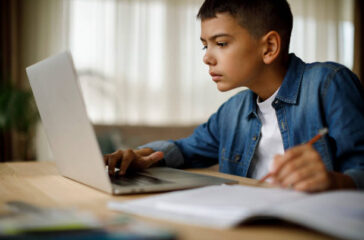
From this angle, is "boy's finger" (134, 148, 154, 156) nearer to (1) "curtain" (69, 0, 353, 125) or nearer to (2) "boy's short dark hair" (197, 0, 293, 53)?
(2) "boy's short dark hair" (197, 0, 293, 53)

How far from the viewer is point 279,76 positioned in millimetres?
1251

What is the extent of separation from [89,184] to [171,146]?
0.46 metres

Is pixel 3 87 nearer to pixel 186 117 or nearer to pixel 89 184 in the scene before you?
pixel 186 117

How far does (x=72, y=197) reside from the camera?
27.9 inches

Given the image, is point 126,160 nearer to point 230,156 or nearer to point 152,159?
point 152,159

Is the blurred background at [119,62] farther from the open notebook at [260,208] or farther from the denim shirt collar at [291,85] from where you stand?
the open notebook at [260,208]

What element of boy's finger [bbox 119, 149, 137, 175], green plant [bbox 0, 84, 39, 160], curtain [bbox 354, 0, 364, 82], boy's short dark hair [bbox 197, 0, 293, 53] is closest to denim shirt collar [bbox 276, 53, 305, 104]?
boy's short dark hair [bbox 197, 0, 293, 53]

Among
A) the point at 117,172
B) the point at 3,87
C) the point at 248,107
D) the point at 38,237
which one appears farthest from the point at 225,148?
the point at 3,87

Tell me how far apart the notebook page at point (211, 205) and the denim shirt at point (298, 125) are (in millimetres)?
250

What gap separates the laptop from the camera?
2.31 ft

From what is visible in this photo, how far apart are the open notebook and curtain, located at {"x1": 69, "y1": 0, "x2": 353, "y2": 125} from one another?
330 cm

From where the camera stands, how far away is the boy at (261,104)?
1.00 m

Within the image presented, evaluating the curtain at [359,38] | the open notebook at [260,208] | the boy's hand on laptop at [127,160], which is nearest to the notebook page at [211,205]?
the open notebook at [260,208]

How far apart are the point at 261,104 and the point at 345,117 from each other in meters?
0.36
